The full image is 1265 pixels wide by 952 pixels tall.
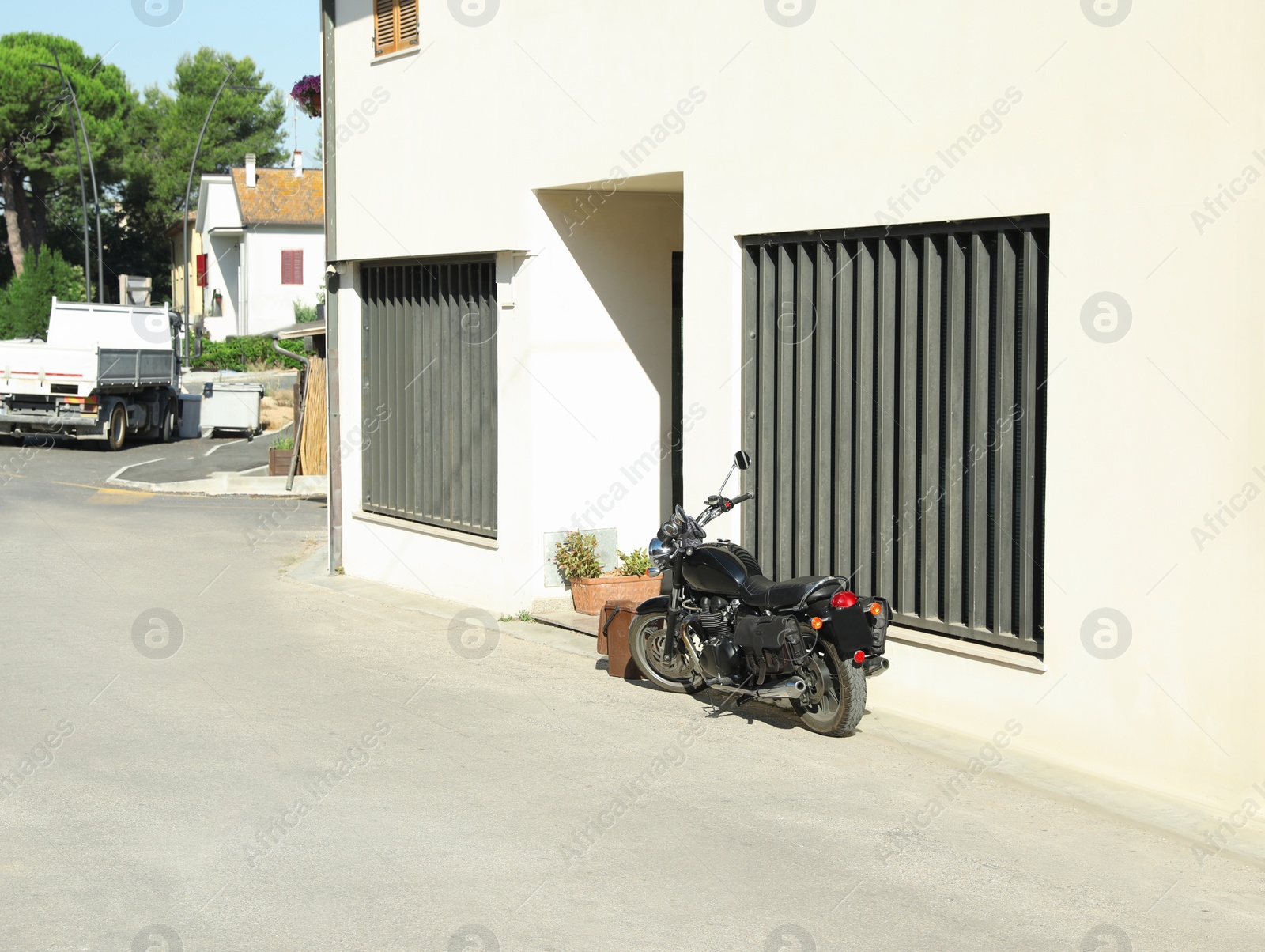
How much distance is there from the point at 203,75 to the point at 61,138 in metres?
14.2

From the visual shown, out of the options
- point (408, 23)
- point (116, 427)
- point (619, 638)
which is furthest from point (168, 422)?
point (619, 638)

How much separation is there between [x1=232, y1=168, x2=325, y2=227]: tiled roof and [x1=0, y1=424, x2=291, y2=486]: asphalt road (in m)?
25.0

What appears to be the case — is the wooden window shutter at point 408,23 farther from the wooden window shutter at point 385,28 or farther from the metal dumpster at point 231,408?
the metal dumpster at point 231,408

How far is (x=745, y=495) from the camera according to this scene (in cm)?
942

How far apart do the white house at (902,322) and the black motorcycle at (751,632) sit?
706 mm

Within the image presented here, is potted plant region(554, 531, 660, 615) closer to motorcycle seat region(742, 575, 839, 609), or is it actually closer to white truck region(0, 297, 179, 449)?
motorcycle seat region(742, 575, 839, 609)

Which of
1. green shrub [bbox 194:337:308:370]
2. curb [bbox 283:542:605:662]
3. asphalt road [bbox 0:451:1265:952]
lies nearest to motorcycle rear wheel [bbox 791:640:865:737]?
asphalt road [bbox 0:451:1265:952]

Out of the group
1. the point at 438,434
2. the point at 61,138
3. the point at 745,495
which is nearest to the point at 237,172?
the point at 61,138

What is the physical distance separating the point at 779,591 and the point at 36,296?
4750 centimetres

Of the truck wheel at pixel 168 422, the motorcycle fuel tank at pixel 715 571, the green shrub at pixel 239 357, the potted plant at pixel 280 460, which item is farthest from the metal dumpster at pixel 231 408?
the motorcycle fuel tank at pixel 715 571

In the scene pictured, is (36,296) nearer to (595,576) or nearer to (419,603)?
(419,603)

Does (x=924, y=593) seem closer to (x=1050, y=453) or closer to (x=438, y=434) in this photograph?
(x=1050, y=453)

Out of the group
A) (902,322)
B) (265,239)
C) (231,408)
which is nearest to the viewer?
(902,322)

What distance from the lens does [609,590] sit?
12062 millimetres
